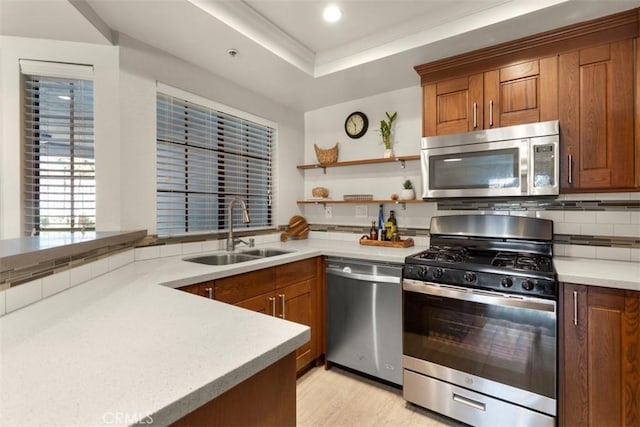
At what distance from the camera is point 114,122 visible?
6.24ft

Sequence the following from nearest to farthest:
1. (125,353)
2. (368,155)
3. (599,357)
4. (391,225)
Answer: (125,353) < (599,357) < (391,225) < (368,155)

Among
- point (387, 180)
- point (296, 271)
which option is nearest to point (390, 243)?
point (387, 180)

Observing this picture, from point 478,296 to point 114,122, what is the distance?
2.45m

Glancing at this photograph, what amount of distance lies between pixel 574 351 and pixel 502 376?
0.37m

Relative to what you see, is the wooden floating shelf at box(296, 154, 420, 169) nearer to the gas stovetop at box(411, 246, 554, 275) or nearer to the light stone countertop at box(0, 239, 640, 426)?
the gas stovetop at box(411, 246, 554, 275)

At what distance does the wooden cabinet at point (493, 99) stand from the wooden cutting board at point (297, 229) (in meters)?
1.57

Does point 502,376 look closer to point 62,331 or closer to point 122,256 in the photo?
point 62,331

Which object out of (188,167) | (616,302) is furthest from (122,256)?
(616,302)

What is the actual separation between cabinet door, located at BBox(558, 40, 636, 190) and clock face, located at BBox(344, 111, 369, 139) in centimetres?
153

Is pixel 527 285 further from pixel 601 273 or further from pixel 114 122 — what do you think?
pixel 114 122

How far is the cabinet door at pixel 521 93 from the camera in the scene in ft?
6.17

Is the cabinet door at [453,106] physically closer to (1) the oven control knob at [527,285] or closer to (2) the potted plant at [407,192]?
(2) the potted plant at [407,192]

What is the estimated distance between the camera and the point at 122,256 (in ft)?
5.86

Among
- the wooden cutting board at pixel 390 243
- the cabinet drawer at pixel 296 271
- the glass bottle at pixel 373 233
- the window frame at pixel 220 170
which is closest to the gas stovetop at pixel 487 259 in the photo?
the wooden cutting board at pixel 390 243
